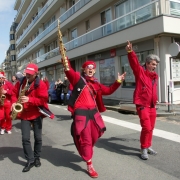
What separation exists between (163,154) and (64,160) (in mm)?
1995

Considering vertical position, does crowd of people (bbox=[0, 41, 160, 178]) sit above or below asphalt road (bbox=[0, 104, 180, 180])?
above

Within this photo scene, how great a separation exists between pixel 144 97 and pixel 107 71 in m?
13.1

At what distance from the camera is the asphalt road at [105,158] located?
12.5 feet

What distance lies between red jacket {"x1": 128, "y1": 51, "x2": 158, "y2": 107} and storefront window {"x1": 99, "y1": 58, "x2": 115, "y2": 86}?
483 inches

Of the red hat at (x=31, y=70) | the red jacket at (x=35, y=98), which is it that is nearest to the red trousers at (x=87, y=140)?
the red jacket at (x=35, y=98)

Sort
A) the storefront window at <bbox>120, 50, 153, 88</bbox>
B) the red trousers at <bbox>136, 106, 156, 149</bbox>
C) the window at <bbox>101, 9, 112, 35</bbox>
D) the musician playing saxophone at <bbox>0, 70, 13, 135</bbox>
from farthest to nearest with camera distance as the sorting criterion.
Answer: the window at <bbox>101, 9, 112, 35</bbox>, the storefront window at <bbox>120, 50, 153, 88</bbox>, the musician playing saxophone at <bbox>0, 70, 13, 135</bbox>, the red trousers at <bbox>136, 106, 156, 149</bbox>

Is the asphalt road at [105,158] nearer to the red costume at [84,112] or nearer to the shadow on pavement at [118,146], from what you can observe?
the shadow on pavement at [118,146]

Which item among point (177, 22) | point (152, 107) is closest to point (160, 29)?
point (177, 22)

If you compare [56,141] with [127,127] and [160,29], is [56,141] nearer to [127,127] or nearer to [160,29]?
[127,127]

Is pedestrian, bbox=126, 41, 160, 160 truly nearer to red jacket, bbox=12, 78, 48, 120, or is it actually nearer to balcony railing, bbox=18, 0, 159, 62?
red jacket, bbox=12, 78, 48, 120

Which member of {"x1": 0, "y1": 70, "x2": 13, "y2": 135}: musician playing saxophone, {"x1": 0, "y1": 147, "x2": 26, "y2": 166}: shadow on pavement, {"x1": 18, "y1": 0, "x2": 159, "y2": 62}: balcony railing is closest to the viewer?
{"x1": 0, "y1": 147, "x2": 26, "y2": 166}: shadow on pavement

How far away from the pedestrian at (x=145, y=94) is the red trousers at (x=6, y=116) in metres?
4.16

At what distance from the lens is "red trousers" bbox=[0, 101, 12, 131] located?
6898mm

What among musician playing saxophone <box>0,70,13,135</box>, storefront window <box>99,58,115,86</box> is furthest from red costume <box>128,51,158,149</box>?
storefront window <box>99,58,115,86</box>
